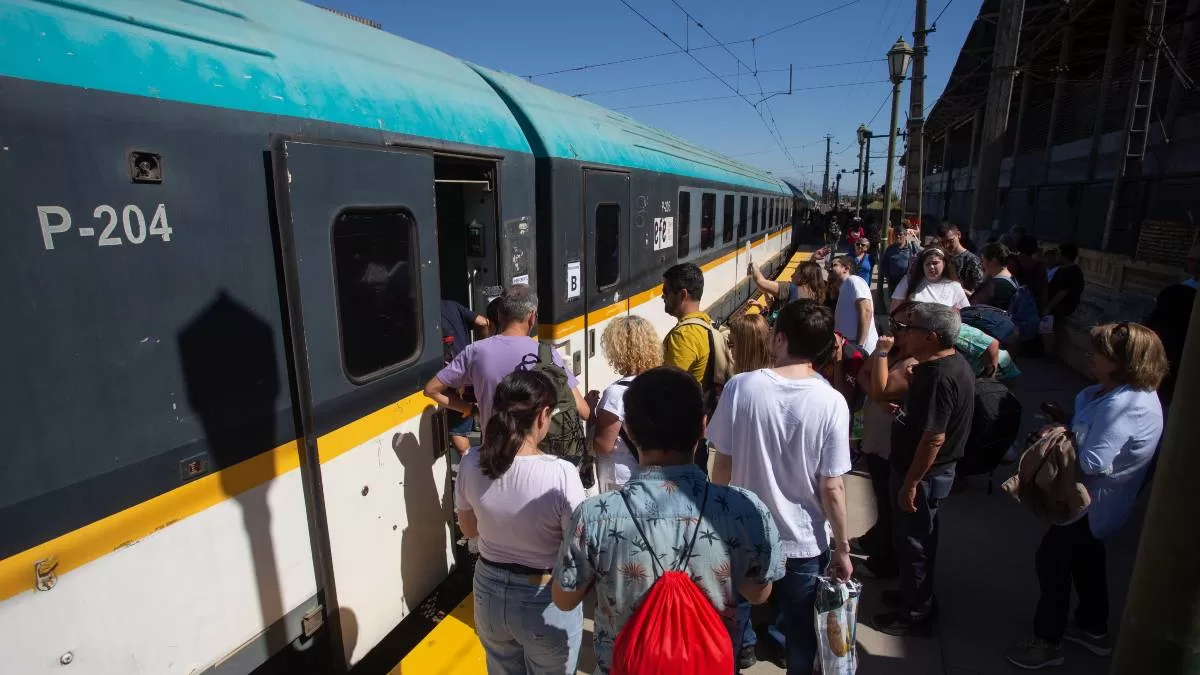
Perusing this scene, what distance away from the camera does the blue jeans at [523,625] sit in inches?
87.4

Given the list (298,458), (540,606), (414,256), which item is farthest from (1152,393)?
(298,458)

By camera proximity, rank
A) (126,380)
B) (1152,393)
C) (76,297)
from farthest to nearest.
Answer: (1152,393) < (126,380) < (76,297)

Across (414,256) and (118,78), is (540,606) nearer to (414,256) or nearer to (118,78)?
(414,256)

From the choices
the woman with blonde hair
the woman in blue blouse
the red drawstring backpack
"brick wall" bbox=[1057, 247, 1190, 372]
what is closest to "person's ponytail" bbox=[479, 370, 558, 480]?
the red drawstring backpack

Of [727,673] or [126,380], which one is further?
[126,380]

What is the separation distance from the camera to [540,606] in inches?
87.7

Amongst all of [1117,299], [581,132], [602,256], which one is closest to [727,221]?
[1117,299]

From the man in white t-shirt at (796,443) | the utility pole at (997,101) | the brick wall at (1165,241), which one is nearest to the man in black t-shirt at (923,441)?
the man in white t-shirt at (796,443)

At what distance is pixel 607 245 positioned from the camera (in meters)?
5.56

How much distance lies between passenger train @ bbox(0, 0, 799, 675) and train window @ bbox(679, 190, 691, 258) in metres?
4.45

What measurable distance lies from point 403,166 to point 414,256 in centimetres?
42

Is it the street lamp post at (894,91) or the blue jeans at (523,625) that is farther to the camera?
the street lamp post at (894,91)

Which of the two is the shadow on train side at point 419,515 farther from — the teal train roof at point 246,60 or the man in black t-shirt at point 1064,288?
the man in black t-shirt at point 1064,288

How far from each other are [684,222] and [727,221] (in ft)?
10.9
